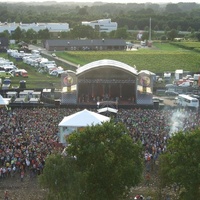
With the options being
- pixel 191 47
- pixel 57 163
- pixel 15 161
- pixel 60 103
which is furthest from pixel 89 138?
pixel 191 47

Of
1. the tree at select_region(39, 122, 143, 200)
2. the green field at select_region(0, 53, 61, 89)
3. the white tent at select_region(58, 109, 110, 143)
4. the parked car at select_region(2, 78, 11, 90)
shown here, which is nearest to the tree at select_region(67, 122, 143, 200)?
the tree at select_region(39, 122, 143, 200)

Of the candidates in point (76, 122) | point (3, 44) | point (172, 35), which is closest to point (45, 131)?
point (76, 122)

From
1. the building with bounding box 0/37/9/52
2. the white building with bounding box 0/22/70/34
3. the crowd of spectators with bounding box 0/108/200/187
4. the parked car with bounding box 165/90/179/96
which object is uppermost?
the white building with bounding box 0/22/70/34

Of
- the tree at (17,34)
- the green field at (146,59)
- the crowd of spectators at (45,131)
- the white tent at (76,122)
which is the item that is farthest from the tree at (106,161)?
the tree at (17,34)

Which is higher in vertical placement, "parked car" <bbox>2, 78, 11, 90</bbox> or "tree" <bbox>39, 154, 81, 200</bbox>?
"tree" <bbox>39, 154, 81, 200</bbox>

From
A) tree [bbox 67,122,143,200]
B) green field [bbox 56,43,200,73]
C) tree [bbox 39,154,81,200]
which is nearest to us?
tree [bbox 39,154,81,200]

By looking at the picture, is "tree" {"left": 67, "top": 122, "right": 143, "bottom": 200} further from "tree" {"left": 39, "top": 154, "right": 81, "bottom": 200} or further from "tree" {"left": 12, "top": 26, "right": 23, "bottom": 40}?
"tree" {"left": 12, "top": 26, "right": 23, "bottom": 40}
